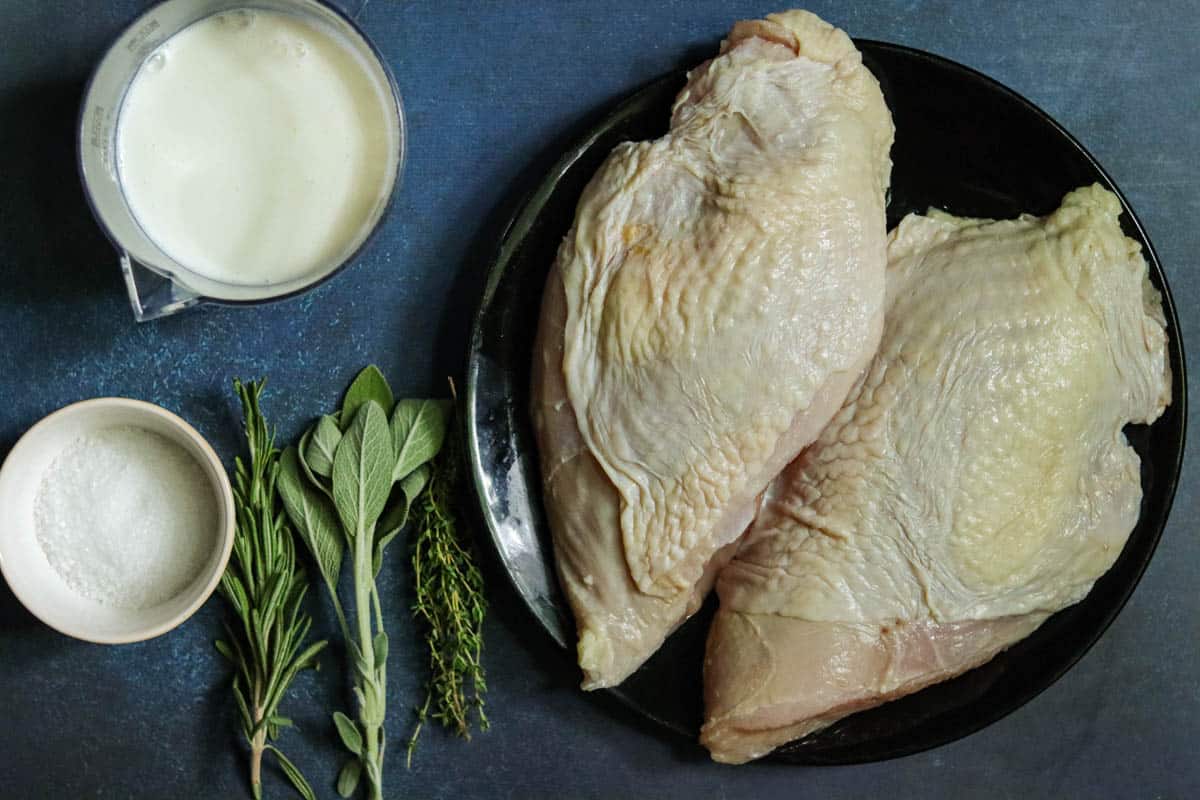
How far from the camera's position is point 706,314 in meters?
1.22

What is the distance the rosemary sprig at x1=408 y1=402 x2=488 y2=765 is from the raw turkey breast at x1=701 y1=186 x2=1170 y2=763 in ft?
1.15

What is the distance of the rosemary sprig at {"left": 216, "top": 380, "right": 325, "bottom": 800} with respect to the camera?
54.8 inches

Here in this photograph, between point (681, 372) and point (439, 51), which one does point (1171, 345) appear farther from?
point (439, 51)

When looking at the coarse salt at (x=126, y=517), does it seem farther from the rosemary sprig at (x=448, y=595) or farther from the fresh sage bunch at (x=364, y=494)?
the rosemary sprig at (x=448, y=595)

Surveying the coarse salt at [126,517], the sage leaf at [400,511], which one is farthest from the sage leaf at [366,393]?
the coarse salt at [126,517]

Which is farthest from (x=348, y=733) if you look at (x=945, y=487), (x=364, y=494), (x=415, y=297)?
(x=945, y=487)

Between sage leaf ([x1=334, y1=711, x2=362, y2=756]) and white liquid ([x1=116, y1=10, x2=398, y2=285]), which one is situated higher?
white liquid ([x1=116, y1=10, x2=398, y2=285])

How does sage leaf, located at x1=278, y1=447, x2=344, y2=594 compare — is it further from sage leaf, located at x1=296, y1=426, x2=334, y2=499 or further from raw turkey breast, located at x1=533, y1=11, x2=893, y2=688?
raw turkey breast, located at x1=533, y1=11, x2=893, y2=688

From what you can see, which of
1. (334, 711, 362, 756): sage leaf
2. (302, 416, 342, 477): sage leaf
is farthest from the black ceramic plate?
(334, 711, 362, 756): sage leaf

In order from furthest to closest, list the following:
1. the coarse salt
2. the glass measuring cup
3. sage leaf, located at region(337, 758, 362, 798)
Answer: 1. sage leaf, located at region(337, 758, 362, 798)
2. the coarse salt
3. the glass measuring cup

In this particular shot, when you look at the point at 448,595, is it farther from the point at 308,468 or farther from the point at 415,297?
the point at 415,297

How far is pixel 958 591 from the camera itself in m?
1.30

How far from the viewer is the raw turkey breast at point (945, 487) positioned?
1.26m

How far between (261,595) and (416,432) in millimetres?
309
